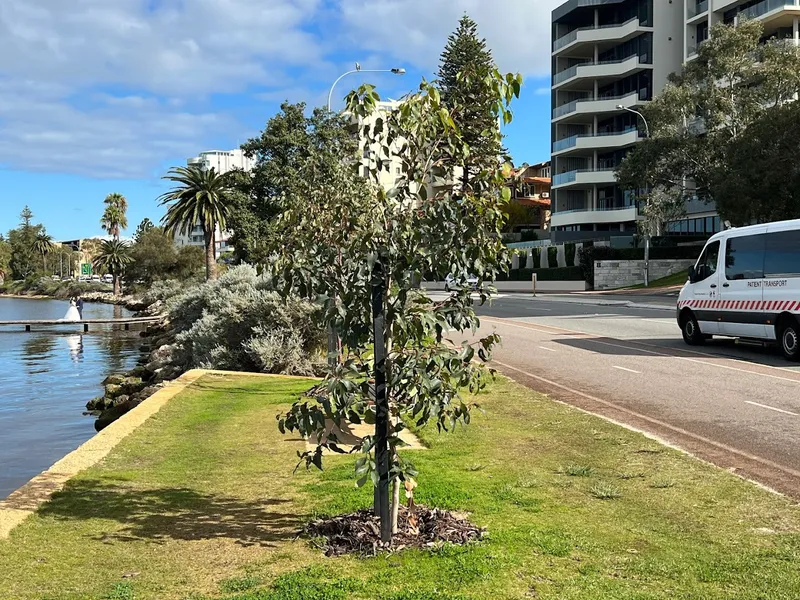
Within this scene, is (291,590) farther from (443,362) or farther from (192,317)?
(192,317)

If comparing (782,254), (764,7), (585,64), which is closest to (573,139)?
(585,64)

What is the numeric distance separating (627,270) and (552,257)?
9998 millimetres

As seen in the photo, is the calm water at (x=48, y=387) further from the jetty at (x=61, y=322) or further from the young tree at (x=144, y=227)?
the young tree at (x=144, y=227)

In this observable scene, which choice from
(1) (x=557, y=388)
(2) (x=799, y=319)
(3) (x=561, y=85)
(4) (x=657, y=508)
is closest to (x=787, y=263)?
(2) (x=799, y=319)

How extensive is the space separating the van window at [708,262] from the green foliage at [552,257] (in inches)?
1855

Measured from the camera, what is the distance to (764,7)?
177 feet

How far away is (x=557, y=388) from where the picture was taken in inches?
496

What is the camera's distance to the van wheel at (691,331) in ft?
61.4

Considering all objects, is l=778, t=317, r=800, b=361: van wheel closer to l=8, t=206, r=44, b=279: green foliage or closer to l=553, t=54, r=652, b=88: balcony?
l=553, t=54, r=652, b=88: balcony

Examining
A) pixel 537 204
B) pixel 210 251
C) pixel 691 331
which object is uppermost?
pixel 537 204

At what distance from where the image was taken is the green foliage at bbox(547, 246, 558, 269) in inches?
2591

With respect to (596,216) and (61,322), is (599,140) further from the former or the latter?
(61,322)

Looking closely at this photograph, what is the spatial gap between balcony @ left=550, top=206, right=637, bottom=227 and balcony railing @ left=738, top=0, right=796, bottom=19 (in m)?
18.2

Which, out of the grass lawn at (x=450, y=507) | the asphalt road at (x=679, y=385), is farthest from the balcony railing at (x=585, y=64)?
the grass lawn at (x=450, y=507)
